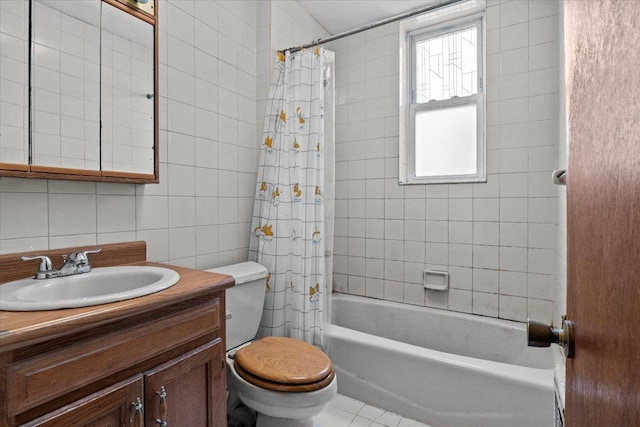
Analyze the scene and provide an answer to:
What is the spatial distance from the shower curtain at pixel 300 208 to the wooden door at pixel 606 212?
1.37m

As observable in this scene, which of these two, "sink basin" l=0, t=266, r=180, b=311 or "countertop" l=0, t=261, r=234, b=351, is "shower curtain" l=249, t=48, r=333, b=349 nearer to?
"sink basin" l=0, t=266, r=180, b=311

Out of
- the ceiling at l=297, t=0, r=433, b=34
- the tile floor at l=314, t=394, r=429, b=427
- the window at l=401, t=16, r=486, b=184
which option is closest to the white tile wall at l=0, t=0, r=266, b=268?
the ceiling at l=297, t=0, r=433, b=34

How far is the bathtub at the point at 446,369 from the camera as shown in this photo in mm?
1411

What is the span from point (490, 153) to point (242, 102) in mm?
1566

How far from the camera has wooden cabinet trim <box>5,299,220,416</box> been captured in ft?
2.18

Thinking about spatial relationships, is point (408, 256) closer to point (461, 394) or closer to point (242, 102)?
point (461, 394)

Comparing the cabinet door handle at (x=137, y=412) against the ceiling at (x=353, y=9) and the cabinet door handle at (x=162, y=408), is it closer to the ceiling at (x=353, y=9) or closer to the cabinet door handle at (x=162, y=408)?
the cabinet door handle at (x=162, y=408)

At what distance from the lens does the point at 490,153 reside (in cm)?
208

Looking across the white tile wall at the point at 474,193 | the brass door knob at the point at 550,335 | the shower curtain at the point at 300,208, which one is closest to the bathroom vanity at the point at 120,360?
the shower curtain at the point at 300,208

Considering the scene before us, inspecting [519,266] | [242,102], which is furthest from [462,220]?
[242,102]

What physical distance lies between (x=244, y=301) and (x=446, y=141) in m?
1.71

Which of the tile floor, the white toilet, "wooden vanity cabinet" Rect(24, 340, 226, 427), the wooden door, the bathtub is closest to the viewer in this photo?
the wooden door

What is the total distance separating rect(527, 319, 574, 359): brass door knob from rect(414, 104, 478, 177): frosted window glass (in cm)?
182

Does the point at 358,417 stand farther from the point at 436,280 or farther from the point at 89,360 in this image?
the point at 89,360
